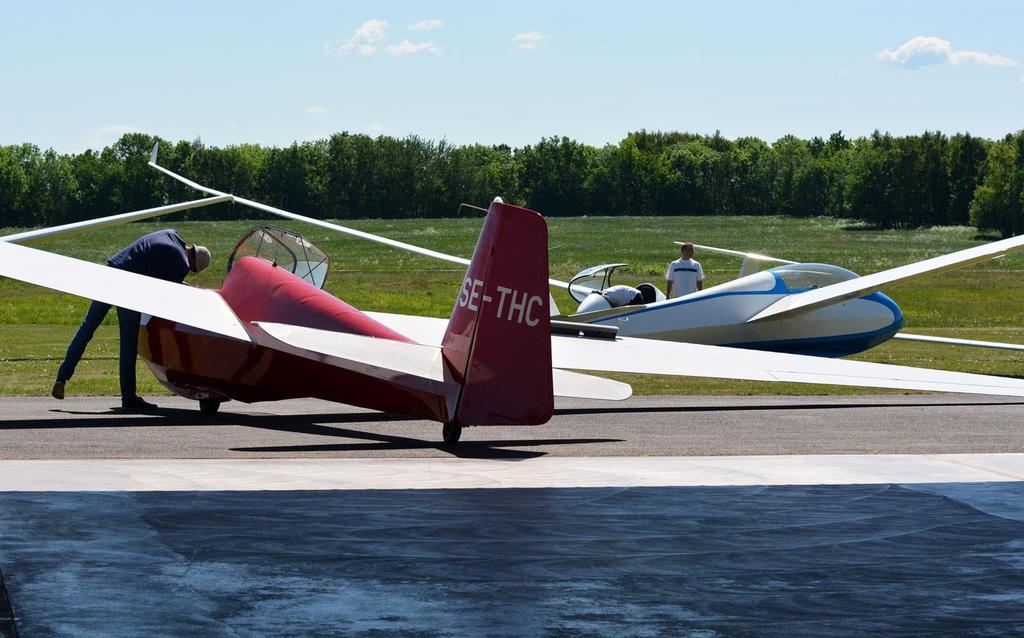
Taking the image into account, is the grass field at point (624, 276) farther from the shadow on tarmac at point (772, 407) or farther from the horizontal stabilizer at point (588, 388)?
the horizontal stabilizer at point (588, 388)

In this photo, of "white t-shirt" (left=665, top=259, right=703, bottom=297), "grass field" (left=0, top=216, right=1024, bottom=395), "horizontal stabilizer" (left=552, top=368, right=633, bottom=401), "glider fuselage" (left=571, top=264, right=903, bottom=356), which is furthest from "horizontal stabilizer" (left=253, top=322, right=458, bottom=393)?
"white t-shirt" (left=665, top=259, right=703, bottom=297)

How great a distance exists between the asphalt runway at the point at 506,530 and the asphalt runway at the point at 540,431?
2.8 inches

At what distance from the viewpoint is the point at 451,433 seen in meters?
10.7

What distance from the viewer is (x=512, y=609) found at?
5.76 m

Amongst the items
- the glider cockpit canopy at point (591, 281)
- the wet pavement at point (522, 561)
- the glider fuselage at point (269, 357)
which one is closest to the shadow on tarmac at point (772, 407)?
the glider fuselage at point (269, 357)

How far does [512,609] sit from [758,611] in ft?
3.38

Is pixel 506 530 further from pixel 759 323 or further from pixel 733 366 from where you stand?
pixel 759 323

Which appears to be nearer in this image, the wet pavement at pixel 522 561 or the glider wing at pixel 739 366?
the wet pavement at pixel 522 561

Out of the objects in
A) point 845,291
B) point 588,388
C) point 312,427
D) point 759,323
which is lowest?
point 312,427

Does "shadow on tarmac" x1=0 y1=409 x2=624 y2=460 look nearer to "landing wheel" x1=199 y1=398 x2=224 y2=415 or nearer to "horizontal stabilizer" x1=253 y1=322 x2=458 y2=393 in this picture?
"landing wheel" x1=199 y1=398 x2=224 y2=415

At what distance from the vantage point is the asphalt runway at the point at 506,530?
5652 millimetres

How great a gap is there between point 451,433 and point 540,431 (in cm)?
228

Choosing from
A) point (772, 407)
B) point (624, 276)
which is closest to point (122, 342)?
point (772, 407)

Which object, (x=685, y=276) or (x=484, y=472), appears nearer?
(x=484, y=472)
